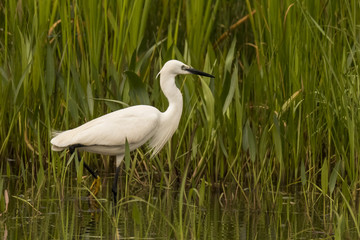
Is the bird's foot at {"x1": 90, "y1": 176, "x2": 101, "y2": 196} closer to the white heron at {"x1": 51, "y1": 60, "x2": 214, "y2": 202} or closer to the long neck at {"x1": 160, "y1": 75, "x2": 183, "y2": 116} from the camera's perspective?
the white heron at {"x1": 51, "y1": 60, "x2": 214, "y2": 202}

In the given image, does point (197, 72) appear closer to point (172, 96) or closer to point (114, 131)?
point (172, 96)

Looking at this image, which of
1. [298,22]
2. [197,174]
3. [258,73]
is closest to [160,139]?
[197,174]

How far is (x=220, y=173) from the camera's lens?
5645mm

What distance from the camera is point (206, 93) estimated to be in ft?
18.4

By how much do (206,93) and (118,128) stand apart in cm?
62

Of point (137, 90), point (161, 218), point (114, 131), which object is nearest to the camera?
point (161, 218)

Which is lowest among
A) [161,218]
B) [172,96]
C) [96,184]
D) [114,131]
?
[161,218]

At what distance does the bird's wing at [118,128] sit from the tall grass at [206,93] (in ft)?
0.50

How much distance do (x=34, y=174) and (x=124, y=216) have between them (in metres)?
1.19

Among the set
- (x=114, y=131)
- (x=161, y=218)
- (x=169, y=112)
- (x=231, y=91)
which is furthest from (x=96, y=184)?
(x=231, y=91)

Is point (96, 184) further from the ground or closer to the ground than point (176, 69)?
closer to the ground

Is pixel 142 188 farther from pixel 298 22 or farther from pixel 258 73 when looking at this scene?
pixel 298 22

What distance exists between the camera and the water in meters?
4.32

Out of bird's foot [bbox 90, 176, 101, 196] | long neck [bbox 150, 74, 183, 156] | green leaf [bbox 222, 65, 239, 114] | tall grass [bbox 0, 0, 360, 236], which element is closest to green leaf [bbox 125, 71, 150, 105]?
tall grass [bbox 0, 0, 360, 236]
